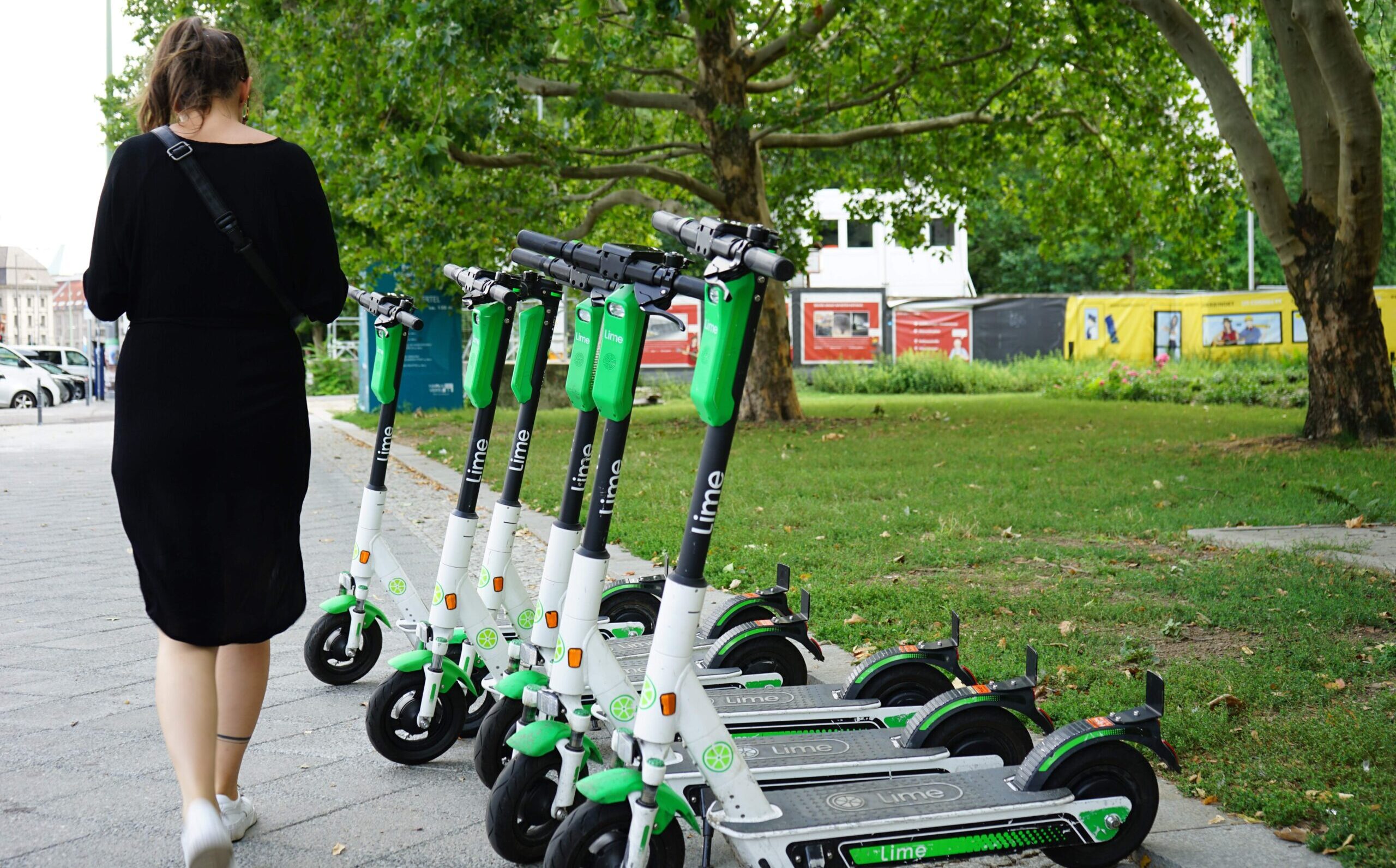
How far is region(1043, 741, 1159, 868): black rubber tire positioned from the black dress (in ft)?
6.44

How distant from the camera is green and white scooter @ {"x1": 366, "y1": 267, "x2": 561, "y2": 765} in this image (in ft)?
11.8

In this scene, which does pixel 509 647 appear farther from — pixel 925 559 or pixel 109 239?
pixel 925 559

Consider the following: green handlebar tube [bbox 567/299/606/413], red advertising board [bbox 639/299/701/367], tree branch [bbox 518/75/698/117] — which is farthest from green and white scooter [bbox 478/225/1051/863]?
red advertising board [bbox 639/299/701/367]

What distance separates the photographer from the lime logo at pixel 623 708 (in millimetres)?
2861

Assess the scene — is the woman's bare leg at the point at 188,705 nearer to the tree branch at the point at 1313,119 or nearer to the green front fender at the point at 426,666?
the green front fender at the point at 426,666

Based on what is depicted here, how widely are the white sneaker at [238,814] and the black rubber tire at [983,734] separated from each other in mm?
1844

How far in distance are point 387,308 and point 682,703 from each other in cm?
211

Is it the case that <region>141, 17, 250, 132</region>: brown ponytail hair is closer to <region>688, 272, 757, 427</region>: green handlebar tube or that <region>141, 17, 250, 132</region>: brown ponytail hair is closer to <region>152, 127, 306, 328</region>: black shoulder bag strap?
<region>152, 127, 306, 328</region>: black shoulder bag strap

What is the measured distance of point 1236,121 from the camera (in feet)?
38.9

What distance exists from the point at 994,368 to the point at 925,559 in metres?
22.1

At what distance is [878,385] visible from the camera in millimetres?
27250

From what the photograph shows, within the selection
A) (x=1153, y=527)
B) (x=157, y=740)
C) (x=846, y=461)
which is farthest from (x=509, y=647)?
(x=846, y=461)

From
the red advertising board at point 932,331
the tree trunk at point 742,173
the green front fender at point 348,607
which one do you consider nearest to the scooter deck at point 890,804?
the green front fender at point 348,607

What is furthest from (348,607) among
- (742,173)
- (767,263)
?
(742,173)
